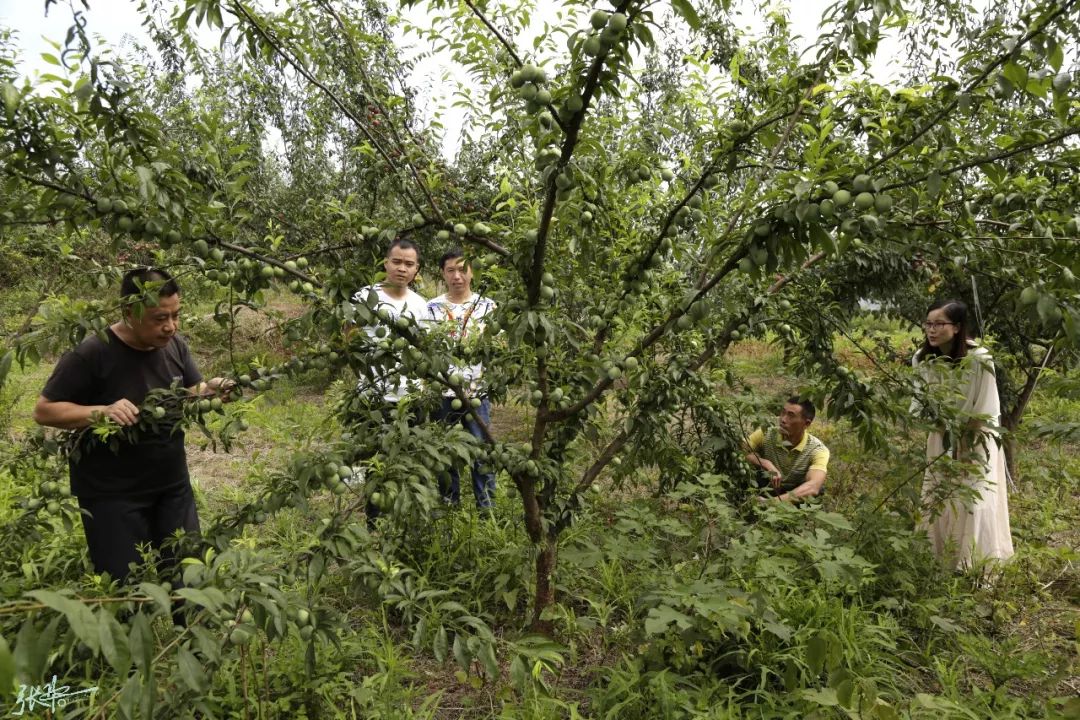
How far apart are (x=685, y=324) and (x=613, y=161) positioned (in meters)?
0.95

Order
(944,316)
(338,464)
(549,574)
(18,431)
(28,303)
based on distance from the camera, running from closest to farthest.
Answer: (338,464), (549,574), (944,316), (18,431), (28,303)

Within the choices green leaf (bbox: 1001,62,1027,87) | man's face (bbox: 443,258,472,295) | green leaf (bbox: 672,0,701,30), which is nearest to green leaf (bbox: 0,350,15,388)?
green leaf (bbox: 672,0,701,30)

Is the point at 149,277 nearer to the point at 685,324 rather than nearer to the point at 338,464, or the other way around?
the point at 338,464

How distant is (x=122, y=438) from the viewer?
7.57ft

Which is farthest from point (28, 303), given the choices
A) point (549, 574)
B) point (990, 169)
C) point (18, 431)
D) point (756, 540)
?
point (990, 169)

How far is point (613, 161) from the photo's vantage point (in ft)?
7.84

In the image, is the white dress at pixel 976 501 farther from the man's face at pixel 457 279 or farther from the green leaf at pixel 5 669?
the green leaf at pixel 5 669

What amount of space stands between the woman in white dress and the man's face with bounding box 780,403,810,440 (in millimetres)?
636

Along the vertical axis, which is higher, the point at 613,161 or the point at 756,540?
the point at 613,161

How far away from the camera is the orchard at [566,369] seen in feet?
4.63

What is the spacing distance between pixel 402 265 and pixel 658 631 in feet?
7.06

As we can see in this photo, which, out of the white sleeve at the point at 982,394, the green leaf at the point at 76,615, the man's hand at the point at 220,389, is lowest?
the green leaf at the point at 76,615

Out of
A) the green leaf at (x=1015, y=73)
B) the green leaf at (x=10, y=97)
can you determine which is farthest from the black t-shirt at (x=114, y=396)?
the green leaf at (x=1015, y=73)

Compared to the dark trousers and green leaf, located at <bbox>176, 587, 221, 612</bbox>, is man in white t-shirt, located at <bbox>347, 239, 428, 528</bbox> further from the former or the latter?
the dark trousers
